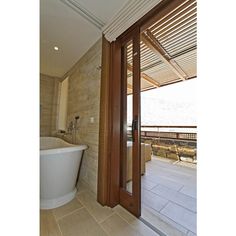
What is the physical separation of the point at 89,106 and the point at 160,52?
171 cm

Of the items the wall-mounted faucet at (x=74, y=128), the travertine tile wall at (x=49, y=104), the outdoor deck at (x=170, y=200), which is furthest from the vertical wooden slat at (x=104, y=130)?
the travertine tile wall at (x=49, y=104)

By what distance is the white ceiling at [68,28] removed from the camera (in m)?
1.58

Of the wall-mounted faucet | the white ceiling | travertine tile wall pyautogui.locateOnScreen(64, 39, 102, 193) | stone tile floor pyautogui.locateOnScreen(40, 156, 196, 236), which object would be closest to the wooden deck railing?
stone tile floor pyautogui.locateOnScreen(40, 156, 196, 236)

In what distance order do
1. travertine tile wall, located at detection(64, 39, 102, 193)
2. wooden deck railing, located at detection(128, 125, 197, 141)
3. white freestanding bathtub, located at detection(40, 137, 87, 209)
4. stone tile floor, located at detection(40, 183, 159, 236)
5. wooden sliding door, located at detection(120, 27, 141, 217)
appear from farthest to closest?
wooden deck railing, located at detection(128, 125, 197, 141) → travertine tile wall, located at detection(64, 39, 102, 193) → white freestanding bathtub, located at detection(40, 137, 87, 209) → wooden sliding door, located at detection(120, 27, 141, 217) → stone tile floor, located at detection(40, 183, 159, 236)

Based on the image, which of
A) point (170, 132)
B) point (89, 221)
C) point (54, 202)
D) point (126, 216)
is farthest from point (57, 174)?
point (170, 132)

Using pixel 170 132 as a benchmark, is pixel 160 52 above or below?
above

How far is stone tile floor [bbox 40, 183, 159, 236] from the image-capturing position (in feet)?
4.33

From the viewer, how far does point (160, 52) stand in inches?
102

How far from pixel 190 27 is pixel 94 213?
2878 millimetres

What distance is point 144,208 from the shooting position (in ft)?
5.56

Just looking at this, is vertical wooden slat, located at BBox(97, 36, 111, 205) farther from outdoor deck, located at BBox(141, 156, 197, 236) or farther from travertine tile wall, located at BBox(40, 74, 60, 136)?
travertine tile wall, located at BBox(40, 74, 60, 136)

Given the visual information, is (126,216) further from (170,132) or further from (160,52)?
(170,132)

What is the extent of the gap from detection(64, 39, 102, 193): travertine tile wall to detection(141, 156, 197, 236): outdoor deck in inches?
33.2

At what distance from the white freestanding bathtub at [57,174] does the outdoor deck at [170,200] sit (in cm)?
107
